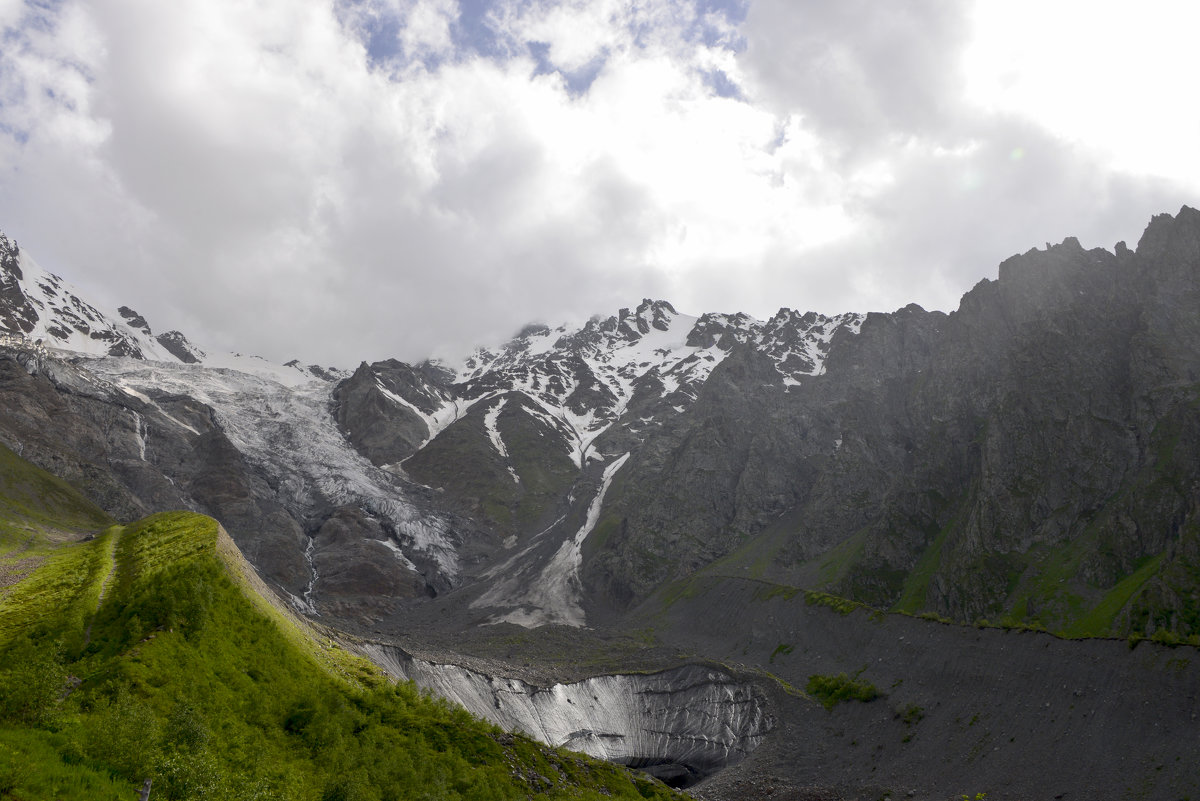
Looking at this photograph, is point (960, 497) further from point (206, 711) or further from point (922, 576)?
point (206, 711)

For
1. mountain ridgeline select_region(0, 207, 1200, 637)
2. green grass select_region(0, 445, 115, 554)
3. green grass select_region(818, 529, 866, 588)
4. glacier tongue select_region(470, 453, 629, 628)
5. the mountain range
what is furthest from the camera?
glacier tongue select_region(470, 453, 629, 628)

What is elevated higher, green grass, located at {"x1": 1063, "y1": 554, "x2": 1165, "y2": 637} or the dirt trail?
green grass, located at {"x1": 1063, "y1": 554, "x2": 1165, "y2": 637}

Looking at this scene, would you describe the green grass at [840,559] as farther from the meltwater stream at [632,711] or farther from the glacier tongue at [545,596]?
the glacier tongue at [545,596]

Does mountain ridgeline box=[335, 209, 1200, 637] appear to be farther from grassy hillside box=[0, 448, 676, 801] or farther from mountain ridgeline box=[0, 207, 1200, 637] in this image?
grassy hillside box=[0, 448, 676, 801]

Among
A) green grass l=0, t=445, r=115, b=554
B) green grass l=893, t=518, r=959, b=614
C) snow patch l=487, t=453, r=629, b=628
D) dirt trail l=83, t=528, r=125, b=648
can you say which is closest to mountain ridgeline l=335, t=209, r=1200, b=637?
green grass l=893, t=518, r=959, b=614

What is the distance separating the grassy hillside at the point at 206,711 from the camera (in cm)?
2375

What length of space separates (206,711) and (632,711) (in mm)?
71944

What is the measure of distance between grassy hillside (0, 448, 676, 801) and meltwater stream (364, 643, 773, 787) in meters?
31.1

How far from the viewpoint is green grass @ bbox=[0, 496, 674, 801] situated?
77.9ft

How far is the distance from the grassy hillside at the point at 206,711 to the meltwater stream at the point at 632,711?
102 feet

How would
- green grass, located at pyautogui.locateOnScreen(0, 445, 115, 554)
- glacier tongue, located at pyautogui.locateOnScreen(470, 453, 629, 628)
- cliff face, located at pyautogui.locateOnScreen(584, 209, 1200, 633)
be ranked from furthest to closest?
glacier tongue, located at pyautogui.locateOnScreen(470, 453, 629, 628), cliff face, located at pyautogui.locateOnScreen(584, 209, 1200, 633), green grass, located at pyautogui.locateOnScreen(0, 445, 115, 554)

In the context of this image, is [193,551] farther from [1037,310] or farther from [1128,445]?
[1037,310]

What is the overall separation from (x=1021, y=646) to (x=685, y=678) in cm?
4146

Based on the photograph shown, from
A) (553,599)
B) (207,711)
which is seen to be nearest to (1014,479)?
(553,599)
